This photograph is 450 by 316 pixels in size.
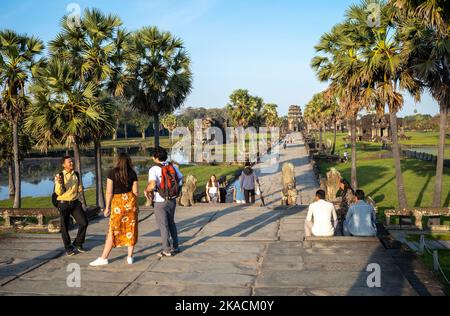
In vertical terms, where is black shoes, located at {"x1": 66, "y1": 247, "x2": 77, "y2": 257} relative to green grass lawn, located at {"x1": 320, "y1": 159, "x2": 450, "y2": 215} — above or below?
above

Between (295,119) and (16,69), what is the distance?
142170mm

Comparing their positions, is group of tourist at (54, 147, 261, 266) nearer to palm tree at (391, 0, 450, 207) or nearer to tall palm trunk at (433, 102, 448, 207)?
palm tree at (391, 0, 450, 207)

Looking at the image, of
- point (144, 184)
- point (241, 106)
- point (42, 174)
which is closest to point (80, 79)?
point (144, 184)

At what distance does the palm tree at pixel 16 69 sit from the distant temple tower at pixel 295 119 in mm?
139981

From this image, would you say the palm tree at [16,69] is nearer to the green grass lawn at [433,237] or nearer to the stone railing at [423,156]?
the green grass lawn at [433,237]

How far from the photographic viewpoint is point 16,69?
1457 cm

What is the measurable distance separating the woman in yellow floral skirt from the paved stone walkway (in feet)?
1.08

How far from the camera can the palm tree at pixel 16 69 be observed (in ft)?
47.4

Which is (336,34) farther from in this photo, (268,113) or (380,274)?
(268,113)

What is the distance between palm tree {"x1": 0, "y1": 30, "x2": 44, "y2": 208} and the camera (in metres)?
14.4

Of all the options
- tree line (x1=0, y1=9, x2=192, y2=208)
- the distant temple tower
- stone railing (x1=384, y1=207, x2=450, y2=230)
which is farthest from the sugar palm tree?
the distant temple tower

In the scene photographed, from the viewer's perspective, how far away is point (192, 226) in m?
9.33

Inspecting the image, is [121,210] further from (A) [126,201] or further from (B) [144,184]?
(B) [144,184]

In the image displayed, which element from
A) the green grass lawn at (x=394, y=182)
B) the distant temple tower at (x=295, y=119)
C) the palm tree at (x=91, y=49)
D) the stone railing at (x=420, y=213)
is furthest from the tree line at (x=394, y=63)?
the distant temple tower at (x=295, y=119)
